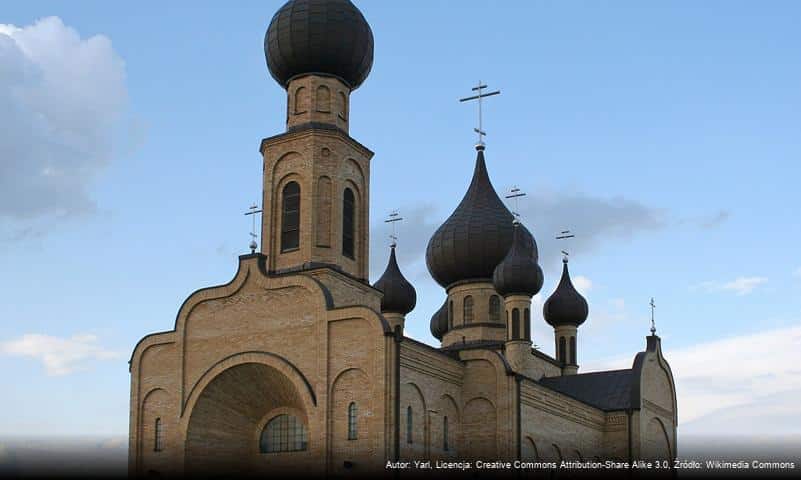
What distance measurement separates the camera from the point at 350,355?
29375mm

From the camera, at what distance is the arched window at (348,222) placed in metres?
32.6

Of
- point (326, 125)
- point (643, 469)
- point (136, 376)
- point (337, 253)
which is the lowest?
point (643, 469)

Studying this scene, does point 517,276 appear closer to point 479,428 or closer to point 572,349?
point 479,428

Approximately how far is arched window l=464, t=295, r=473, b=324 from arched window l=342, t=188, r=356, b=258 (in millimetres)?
8428

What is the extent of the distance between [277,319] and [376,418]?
3.93 metres

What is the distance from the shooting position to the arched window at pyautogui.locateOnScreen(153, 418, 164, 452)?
1235 inches

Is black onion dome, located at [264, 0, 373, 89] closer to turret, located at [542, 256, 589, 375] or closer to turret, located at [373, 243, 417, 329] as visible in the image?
turret, located at [373, 243, 417, 329]

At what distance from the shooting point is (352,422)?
1145 inches

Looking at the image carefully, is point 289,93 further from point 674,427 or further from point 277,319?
point 674,427

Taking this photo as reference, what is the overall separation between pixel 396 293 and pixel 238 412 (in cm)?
1262

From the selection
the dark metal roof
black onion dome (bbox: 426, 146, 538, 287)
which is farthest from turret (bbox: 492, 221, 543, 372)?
the dark metal roof

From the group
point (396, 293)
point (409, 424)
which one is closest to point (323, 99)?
point (409, 424)

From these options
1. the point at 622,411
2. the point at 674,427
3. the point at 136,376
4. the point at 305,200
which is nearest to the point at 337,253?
the point at 305,200

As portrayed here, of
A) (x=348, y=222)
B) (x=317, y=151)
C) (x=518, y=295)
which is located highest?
(x=317, y=151)
